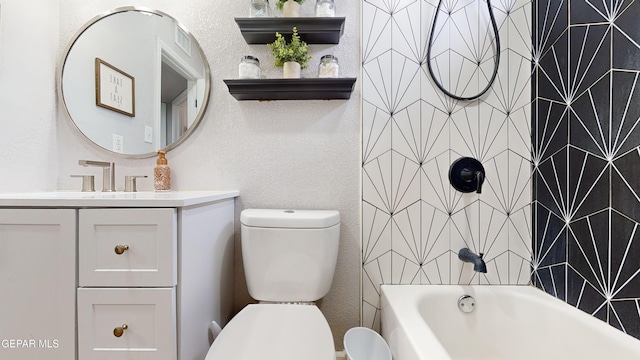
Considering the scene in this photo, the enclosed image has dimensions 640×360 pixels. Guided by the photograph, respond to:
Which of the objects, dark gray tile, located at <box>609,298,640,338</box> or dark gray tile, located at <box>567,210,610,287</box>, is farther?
dark gray tile, located at <box>567,210,610,287</box>

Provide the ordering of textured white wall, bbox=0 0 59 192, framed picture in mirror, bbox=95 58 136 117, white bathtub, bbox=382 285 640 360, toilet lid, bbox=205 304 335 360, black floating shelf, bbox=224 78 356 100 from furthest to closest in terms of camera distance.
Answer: framed picture in mirror, bbox=95 58 136 117
black floating shelf, bbox=224 78 356 100
textured white wall, bbox=0 0 59 192
white bathtub, bbox=382 285 640 360
toilet lid, bbox=205 304 335 360

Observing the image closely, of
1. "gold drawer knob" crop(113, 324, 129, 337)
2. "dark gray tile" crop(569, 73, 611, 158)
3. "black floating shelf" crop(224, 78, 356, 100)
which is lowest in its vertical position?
"gold drawer knob" crop(113, 324, 129, 337)

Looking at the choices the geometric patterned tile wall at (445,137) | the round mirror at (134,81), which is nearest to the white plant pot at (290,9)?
the geometric patterned tile wall at (445,137)

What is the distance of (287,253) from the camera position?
1.18m

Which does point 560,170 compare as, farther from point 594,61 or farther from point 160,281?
point 160,281

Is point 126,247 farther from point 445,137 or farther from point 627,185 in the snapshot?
point 627,185

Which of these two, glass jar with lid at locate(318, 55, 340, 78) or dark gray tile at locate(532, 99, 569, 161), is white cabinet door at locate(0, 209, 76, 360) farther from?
dark gray tile at locate(532, 99, 569, 161)

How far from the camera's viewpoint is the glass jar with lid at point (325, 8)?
1277 mm

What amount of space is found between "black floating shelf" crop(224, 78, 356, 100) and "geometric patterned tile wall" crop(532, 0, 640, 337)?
2.87ft

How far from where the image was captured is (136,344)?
85cm

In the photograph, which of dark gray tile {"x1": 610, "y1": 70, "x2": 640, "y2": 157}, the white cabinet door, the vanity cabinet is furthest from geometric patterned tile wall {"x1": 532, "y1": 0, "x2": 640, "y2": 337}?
the white cabinet door

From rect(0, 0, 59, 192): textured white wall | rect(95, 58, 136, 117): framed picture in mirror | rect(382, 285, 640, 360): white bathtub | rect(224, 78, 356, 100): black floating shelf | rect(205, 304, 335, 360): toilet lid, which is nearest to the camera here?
rect(205, 304, 335, 360): toilet lid

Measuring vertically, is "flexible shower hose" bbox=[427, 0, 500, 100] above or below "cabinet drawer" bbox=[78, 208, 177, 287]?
above

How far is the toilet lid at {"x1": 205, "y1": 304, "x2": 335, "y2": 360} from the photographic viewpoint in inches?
32.5
